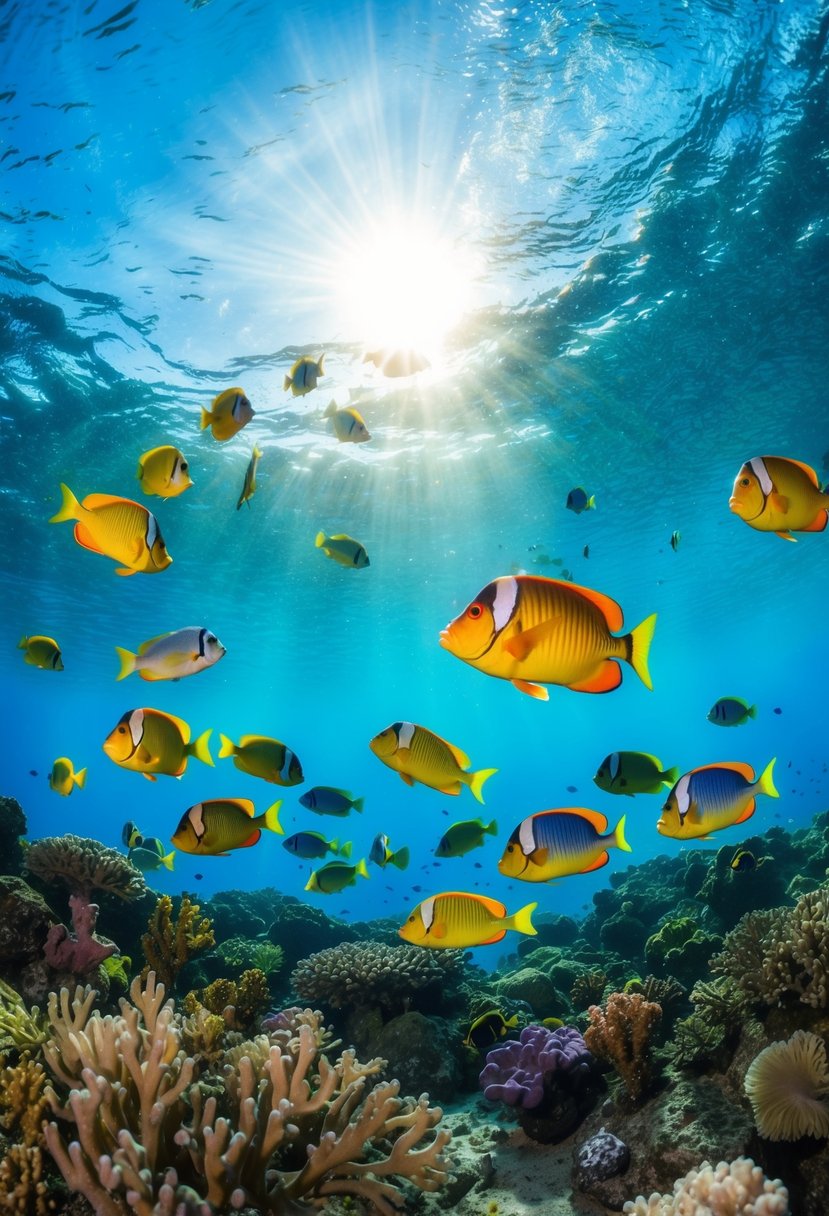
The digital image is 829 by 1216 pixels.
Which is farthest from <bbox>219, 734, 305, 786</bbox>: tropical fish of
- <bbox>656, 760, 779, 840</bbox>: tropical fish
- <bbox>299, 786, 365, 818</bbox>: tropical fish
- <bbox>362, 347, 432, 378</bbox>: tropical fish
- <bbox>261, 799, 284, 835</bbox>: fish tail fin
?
<bbox>362, 347, 432, 378</bbox>: tropical fish

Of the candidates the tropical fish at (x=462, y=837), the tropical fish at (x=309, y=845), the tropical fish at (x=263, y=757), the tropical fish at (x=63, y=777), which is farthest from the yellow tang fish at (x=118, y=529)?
the tropical fish at (x=63, y=777)

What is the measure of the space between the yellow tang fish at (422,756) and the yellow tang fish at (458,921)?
825 mm

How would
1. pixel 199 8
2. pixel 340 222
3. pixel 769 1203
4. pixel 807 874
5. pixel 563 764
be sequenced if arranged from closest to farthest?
pixel 769 1203, pixel 199 8, pixel 807 874, pixel 340 222, pixel 563 764

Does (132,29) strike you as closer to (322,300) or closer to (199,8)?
(199,8)

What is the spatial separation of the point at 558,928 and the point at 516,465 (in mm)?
14657

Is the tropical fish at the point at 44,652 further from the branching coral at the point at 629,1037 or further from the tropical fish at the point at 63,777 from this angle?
the branching coral at the point at 629,1037

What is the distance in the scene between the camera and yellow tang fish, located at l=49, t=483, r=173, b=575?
3410 millimetres

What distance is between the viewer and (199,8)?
9.79 metres

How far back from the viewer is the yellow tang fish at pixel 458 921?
12.1 ft

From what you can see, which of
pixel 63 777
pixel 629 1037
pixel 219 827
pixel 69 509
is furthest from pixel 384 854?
pixel 69 509

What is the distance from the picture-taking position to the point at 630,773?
4.27 metres

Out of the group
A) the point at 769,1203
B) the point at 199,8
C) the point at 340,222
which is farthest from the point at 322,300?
the point at 769,1203

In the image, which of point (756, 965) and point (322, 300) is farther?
point (322, 300)

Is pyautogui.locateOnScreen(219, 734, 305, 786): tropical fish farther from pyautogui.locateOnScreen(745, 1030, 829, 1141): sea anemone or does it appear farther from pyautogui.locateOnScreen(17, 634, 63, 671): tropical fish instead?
pyautogui.locateOnScreen(745, 1030, 829, 1141): sea anemone
